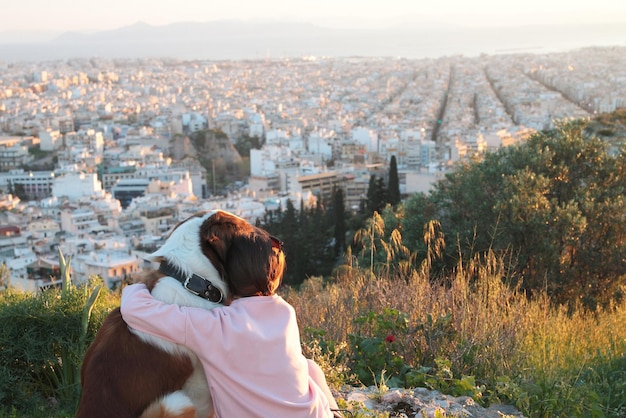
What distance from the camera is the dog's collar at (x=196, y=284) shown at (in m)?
1.46

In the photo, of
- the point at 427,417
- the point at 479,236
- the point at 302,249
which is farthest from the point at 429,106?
the point at 427,417

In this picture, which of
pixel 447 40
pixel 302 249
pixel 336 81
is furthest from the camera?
pixel 447 40

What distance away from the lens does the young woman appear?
4.67 ft

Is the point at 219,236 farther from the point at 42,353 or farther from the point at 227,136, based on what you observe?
the point at 227,136

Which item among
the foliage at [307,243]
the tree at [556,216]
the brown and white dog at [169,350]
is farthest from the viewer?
the foliage at [307,243]

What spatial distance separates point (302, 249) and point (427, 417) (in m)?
12.1

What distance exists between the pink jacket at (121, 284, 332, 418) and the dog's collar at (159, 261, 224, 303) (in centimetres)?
3

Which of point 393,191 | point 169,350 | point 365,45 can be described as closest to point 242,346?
point 169,350

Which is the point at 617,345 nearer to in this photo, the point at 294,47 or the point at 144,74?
the point at 144,74

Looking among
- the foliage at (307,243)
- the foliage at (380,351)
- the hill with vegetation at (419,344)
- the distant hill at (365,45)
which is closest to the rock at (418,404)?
the hill with vegetation at (419,344)

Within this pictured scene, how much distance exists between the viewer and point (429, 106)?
2194 inches

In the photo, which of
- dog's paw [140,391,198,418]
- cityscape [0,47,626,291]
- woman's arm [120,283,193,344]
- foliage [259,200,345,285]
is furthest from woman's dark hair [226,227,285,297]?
foliage [259,200,345,285]

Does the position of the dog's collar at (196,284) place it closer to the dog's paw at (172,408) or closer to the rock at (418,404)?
the dog's paw at (172,408)

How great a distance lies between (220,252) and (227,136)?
44.6 m
